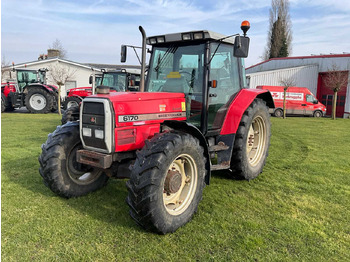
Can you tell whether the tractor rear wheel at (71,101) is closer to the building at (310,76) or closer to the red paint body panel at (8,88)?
the red paint body panel at (8,88)

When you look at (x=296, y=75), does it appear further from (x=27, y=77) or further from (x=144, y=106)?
(x=144, y=106)

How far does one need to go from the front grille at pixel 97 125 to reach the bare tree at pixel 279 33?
3623 cm

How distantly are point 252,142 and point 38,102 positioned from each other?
46.4ft

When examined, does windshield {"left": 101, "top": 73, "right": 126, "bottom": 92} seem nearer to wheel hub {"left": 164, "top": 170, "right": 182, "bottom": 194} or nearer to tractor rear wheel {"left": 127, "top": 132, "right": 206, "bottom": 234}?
tractor rear wheel {"left": 127, "top": 132, "right": 206, "bottom": 234}

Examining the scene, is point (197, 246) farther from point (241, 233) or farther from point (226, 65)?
point (226, 65)

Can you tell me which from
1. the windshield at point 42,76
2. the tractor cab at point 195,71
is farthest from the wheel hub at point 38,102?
the tractor cab at point 195,71

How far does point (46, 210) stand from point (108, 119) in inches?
55.7

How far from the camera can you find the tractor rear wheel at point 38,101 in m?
15.6

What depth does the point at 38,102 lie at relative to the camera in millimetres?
15930

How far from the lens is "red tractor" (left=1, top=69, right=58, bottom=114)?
15617 mm

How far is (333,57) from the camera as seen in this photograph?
21250mm

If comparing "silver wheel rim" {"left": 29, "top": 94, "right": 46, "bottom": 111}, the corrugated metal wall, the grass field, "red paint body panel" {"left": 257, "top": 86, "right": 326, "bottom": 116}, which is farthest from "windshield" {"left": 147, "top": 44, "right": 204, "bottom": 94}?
the corrugated metal wall

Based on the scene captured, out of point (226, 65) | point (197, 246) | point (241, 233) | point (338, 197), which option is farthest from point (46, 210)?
point (338, 197)

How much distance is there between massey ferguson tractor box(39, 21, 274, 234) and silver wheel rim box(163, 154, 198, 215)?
12 mm
